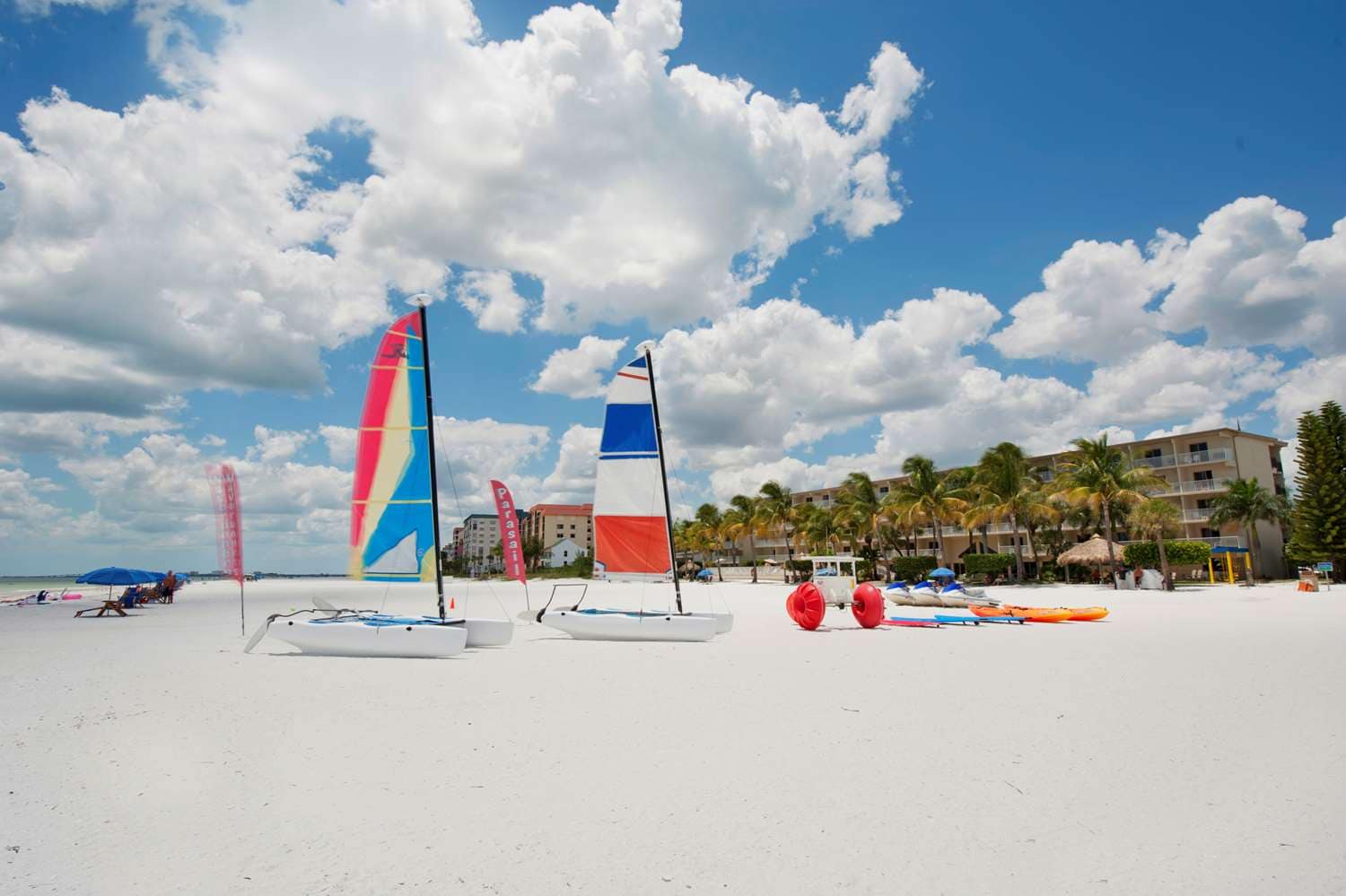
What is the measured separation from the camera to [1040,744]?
731 cm

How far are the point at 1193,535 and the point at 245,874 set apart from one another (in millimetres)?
58549

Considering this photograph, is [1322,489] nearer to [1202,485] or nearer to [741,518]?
[1202,485]

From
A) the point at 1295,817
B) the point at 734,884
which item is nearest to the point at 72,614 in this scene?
the point at 734,884

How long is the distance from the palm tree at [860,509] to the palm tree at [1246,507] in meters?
19.8

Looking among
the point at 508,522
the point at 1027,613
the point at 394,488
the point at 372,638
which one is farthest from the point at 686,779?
the point at 1027,613

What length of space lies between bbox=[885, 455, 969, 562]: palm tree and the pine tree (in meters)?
17.6

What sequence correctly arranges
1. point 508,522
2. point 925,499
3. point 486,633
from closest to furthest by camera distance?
point 486,633, point 508,522, point 925,499

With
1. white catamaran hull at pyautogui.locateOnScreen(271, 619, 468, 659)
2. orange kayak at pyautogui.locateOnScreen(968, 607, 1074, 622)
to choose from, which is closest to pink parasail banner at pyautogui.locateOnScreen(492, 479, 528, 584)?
white catamaran hull at pyautogui.locateOnScreen(271, 619, 468, 659)

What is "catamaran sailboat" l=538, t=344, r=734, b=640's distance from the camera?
18.3m

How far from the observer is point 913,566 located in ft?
155

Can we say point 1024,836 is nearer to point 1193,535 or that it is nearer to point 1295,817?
point 1295,817

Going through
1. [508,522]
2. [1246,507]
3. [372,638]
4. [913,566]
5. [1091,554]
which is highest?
[508,522]

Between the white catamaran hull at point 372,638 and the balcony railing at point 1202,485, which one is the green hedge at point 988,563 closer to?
the balcony railing at point 1202,485

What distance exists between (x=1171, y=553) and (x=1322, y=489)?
28.7 ft
